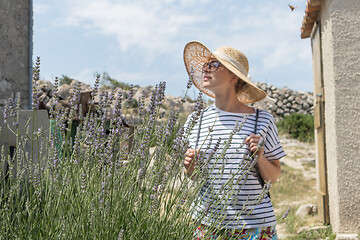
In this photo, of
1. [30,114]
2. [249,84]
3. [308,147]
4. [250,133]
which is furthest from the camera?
[308,147]

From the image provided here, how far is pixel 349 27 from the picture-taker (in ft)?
18.1

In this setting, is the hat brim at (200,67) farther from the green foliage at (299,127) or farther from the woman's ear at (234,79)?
the green foliage at (299,127)

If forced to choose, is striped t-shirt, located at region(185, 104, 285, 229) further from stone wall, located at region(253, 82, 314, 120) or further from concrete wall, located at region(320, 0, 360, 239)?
stone wall, located at region(253, 82, 314, 120)

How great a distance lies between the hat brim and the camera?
2725 mm

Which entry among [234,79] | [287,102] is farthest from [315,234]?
[287,102]

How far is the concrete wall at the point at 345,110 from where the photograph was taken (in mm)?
5398

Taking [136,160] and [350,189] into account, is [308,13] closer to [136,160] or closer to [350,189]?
[350,189]

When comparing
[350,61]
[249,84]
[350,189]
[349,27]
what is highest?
[349,27]

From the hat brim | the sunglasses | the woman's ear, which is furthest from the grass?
the sunglasses

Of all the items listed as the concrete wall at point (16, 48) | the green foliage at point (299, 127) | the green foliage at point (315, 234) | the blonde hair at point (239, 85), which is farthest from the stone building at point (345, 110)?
the green foliage at point (299, 127)

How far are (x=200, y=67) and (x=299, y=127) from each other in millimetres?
12380

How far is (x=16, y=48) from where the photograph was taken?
18.9 ft

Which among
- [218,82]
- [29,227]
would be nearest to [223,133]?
[218,82]

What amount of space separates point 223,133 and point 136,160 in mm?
717
